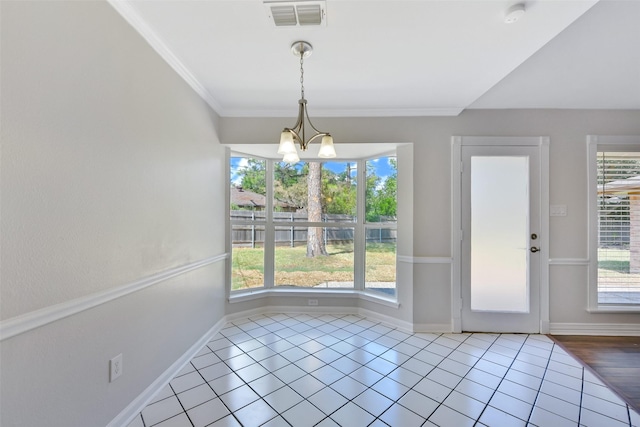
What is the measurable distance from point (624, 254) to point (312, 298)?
3433 mm

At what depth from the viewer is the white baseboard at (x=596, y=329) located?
2.75 m

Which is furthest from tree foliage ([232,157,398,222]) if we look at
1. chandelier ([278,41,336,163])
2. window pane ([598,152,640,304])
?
window pane ([598,152,640,304])

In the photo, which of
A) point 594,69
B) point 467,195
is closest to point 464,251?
point 467,195

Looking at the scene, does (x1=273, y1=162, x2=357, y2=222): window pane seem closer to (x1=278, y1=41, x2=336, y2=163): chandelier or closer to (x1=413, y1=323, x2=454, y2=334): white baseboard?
(x1=413, y1=323, x2=454, y2=334): white baseboard

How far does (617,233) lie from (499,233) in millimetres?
1260

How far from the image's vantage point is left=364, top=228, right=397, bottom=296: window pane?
316 cm

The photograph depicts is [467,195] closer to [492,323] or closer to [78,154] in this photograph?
[492,323]

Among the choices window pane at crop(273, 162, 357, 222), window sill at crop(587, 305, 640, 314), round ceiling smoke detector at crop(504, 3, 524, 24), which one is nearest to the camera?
round ceiling smoke detector at crop(504, 3, 524, 24)

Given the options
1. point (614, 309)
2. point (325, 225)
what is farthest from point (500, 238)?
point (325, 225)

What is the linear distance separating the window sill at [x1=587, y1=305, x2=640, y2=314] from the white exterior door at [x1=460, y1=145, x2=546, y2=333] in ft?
2.00

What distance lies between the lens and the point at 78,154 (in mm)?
1254

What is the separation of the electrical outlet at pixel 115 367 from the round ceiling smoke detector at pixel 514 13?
2.92 meters

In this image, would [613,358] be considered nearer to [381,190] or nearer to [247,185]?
[381,190]

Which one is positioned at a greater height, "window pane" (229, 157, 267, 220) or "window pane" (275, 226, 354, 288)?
"window pane" (229, 157, 267, 220)
